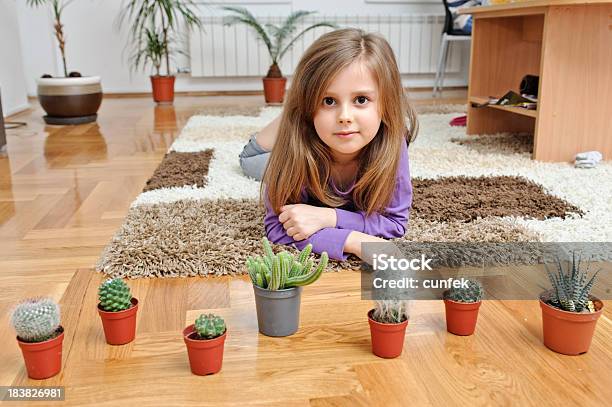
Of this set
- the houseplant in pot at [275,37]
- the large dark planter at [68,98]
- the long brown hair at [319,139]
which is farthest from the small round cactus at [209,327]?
the houseplant in pot at [275,37]

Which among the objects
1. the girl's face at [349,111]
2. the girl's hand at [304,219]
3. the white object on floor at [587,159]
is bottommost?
the white object on floor at [587,159]

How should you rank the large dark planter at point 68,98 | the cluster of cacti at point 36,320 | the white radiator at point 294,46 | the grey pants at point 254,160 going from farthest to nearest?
the white radiator at point 294,46 → the large dark planter at point 68,98 → the grey pants at point 254,160 → the cluster of cacti at point 36,320

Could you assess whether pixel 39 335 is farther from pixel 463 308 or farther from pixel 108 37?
pixel 108 37

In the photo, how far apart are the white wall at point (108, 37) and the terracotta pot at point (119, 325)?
4006 millimetres

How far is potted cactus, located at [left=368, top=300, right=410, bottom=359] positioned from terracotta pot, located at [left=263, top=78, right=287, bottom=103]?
10.7 feet

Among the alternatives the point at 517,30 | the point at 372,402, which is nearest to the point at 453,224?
the point at 372,402

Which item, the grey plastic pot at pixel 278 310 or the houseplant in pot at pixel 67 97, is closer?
the grey plastic pot at pixel 278 310

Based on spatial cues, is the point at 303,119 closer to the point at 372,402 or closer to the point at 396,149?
the point at 396,149

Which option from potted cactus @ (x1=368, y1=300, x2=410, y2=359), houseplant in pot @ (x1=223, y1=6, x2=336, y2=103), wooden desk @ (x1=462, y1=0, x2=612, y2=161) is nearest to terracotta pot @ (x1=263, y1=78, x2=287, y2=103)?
houseplant in pot @ (x1=223, y1=6, x2=336, y2=103)

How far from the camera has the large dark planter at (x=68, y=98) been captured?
3.21 meters

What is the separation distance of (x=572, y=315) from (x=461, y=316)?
16 centimetres

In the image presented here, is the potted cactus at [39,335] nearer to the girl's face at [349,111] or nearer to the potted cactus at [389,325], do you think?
the potted cactus at [389,325]

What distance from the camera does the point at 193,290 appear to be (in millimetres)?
1146

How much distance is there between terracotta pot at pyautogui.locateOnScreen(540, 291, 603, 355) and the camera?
2.88 ft
